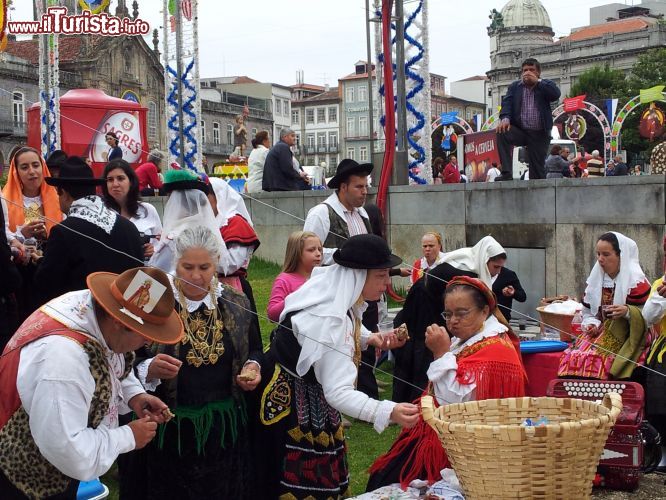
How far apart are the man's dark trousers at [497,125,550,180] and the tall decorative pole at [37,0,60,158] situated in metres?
11.5

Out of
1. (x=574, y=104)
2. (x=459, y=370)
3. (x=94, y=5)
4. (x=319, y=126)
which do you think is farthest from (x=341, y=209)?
(x=319, y=126)

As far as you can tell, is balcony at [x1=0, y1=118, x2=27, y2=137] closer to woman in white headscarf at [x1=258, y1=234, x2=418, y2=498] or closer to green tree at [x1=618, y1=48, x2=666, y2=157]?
woman in white headscarf at [x1=258, y1=234, x2=418, y2=498]

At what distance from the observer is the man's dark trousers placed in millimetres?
10133

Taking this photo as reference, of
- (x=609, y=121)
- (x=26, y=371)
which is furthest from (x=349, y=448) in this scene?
(x=609, y=121)

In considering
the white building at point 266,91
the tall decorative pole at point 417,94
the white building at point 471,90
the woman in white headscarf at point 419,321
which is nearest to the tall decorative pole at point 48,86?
the tall decorative pole at point 417,94

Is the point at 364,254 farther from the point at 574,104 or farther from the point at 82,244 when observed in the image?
the point at 574,104

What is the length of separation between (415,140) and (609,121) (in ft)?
86.7

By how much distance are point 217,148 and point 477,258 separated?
63.8 meters

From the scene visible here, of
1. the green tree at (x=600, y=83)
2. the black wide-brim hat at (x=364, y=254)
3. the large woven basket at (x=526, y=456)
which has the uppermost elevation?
the green tree at (x=600, y=83)

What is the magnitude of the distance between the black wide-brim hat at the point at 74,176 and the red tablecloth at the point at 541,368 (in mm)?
3397

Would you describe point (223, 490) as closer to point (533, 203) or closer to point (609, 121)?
point (533, 203)

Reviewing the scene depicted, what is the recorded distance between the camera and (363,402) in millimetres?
3723

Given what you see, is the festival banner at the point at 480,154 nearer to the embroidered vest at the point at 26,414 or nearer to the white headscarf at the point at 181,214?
the white headscarf at the point at 181,214

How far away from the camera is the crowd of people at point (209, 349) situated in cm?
300
